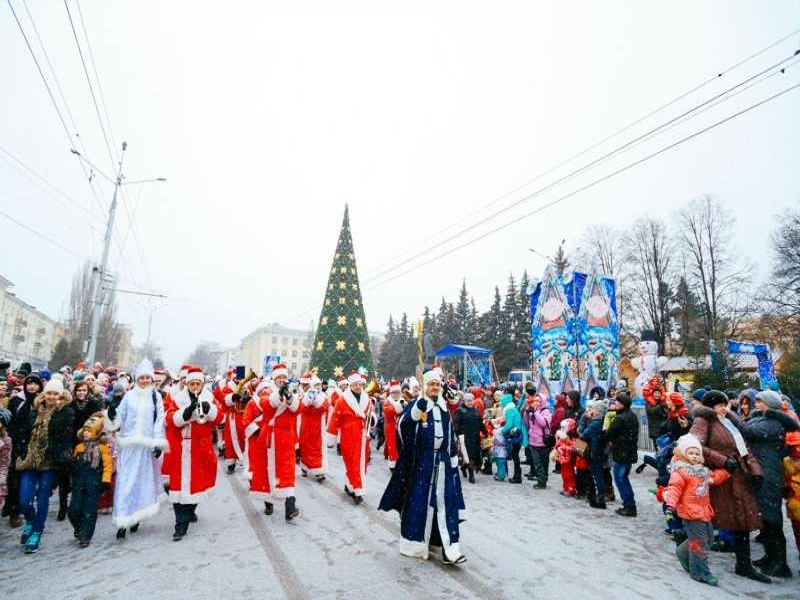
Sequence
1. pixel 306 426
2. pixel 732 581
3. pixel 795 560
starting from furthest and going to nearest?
pixel 306 426 < pixel 795 560 < pixel 732 581

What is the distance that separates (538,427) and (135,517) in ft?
Answer: 22.4

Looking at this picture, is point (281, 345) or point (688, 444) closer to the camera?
point (688, 444)

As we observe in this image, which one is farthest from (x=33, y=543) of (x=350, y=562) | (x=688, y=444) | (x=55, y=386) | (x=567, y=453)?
(x=567, y=453)

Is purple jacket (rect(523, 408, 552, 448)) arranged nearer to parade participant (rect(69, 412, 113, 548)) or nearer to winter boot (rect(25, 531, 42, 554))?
parade participant (rect(69, 412, 113, 548))

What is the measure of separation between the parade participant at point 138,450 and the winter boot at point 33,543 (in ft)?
2.42

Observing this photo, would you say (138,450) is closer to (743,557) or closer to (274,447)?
(274,447)

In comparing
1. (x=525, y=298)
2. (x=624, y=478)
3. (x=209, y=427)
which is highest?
(x=525, y=298)

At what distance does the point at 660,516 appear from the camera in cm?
682

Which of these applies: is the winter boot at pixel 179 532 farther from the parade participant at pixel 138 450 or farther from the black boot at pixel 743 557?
the black boot at pixel 743 557

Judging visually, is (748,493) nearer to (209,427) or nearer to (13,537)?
(209,427)

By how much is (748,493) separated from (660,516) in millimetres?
2450

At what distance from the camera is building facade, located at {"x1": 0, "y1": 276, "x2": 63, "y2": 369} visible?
174 ft

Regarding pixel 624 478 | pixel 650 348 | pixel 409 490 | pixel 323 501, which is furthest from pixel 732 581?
pixel 650 348

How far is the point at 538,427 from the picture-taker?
8961mm
